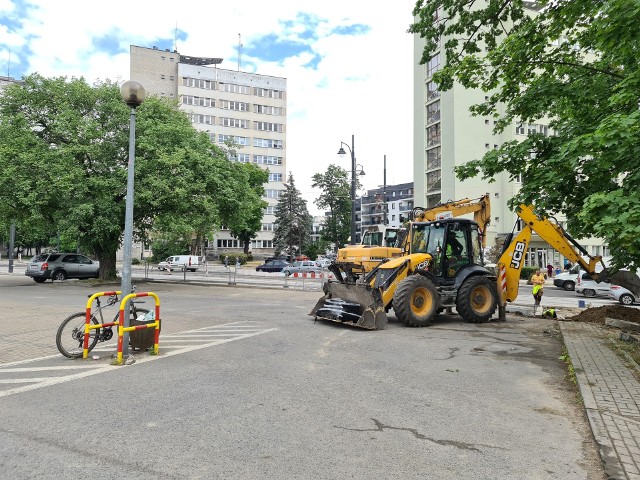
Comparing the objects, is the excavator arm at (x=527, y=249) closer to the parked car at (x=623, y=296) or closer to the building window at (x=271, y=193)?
the parked car at (x=623, y=296)

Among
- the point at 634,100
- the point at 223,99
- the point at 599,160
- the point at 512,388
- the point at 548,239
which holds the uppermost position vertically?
the point at 223,99

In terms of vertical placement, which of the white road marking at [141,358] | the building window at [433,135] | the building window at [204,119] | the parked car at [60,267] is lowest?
the white road marking at [141,358]

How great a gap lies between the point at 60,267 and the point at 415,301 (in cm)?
2372

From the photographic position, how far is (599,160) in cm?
693

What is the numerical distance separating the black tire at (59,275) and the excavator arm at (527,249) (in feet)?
81.2

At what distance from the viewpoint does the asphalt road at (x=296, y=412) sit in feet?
12.7

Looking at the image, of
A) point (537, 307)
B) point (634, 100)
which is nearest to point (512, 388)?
point (634, 100)

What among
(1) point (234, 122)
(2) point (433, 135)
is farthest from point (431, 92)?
(1) point (234, 122)

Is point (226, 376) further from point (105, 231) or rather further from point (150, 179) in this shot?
point (105, 231)

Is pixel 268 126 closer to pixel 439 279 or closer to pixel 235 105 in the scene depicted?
pixel 235 105

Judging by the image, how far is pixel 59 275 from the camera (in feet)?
90.3

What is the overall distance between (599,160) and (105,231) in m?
21.8

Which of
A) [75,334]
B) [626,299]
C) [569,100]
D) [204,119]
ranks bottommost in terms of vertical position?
[626,299]

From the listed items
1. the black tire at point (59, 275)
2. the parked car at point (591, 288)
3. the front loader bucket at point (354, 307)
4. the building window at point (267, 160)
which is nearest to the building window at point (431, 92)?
the parked car at point (591, 288)
